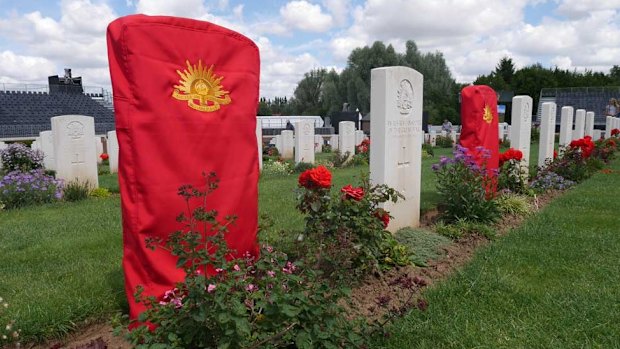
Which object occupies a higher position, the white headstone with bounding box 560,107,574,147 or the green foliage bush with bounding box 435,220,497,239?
the white headstone with bounding box 560,107,574,147

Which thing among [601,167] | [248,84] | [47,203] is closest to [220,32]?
[248,84]

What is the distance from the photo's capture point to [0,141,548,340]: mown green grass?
10.5 feet

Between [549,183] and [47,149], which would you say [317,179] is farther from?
[47,149]

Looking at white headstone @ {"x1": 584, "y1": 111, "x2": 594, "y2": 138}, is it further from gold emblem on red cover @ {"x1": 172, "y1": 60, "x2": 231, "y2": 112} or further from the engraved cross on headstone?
gold emblem on red cover @ {"x1": 172, "y1": 60, "x2": 231, "y2": 112}

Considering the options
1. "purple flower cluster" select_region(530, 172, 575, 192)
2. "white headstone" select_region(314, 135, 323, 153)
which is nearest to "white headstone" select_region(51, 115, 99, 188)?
"purple flower cluster" select_region(530, 172, 575, 192)

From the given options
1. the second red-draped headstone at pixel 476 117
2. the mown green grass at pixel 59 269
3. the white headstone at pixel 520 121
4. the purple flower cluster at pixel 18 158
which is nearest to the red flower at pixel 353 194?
the mown green grass at pixel 59 269

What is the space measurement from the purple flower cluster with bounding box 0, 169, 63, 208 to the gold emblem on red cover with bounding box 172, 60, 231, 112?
631 cm

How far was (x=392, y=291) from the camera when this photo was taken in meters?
3.70

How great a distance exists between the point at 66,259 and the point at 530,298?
4085mm

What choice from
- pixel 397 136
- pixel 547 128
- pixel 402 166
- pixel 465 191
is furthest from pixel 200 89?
pixel 547 128

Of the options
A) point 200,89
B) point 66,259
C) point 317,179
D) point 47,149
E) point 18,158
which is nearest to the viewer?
point 200,89

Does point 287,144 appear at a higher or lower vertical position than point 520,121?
lower

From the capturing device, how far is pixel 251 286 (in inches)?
91.3

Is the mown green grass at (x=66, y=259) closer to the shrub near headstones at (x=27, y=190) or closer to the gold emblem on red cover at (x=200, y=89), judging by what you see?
the shrub near headstones at (x=27, y=190)
